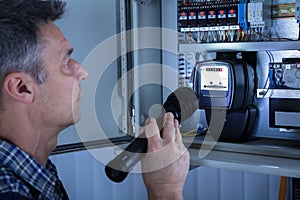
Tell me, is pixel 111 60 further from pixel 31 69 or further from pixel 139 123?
pixel 31 69

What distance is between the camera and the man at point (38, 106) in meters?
1.07

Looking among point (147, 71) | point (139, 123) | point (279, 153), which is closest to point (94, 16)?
point (147, 71)

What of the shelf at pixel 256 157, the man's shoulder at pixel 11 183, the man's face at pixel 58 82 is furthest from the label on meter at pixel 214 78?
the man's shoulder at pixel 11 183

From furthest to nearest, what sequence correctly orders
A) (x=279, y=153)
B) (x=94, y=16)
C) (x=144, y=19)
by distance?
(x=144, y=19) → (x=94, y=16) → (x=279, y=153)

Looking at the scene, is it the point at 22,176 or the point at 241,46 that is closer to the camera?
the point at 22,176

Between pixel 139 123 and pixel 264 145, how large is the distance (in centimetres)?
62

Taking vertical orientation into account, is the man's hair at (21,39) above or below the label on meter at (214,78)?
above

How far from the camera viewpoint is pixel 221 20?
76.8 inches

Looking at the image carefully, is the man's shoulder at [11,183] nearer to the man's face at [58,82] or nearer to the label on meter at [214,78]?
the man's face at [58,82]

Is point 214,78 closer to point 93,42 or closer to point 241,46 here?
point 241,46

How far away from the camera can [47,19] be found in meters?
1.19

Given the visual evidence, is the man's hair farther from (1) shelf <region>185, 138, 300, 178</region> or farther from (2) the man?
(1) shelf <region>185, 138, 300, 178</region>

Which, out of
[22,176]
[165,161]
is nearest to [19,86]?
[22,176]

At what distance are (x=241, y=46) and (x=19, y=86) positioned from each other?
1030 millimetres
